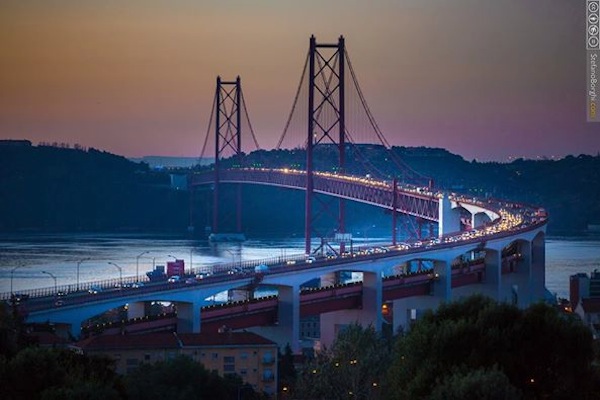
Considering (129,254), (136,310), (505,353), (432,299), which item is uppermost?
(505,353)

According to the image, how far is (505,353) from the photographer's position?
1339cm

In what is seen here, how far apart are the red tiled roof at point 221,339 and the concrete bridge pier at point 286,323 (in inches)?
Answer: 176

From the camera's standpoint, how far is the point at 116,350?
1822cm

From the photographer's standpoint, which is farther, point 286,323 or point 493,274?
point 493,274

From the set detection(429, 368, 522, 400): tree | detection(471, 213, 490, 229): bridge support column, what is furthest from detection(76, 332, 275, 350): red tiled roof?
detection(471, 213, 490, 229): bridge support column

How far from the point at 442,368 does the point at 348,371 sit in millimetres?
3294

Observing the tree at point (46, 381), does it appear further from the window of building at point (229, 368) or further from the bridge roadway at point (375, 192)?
the bridge roadway at point (375, 192)

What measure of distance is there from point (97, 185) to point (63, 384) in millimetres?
71267

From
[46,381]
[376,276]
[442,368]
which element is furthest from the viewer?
[376,276]

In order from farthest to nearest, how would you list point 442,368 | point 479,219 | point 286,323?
point 479,219, point 286,323, point 442,368

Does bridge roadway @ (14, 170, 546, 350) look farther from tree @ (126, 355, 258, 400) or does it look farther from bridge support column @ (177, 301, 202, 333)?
tree @ (126, 355, 258, 400)

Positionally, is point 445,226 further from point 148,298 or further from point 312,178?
point 148,298

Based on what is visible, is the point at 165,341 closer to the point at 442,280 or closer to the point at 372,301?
the point at 372,301

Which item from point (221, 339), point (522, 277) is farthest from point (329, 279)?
point (221, 339)
